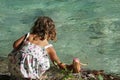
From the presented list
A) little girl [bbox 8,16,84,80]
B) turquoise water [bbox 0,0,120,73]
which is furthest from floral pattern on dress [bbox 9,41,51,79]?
turquoise water [bbox 0,0,120,73]

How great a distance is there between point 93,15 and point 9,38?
2457 mm

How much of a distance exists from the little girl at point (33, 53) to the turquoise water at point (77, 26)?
1.73 metres

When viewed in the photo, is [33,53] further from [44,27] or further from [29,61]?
[44,27]

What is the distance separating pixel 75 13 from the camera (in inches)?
380

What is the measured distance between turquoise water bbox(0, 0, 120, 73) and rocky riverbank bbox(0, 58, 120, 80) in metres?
0.32

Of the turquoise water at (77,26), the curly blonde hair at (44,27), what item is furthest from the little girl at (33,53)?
the turquoise water at (77,26)

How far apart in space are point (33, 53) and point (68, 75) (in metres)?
0.70

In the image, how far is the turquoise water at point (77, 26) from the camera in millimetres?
7047

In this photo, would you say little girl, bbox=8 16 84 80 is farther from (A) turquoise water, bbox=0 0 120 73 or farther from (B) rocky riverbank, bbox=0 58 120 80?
(A) turquoise water, bbox=0 0 120 73

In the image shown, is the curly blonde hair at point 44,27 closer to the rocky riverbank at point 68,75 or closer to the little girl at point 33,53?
the little girl at point 33,53

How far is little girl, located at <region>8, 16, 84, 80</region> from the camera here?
193 inches

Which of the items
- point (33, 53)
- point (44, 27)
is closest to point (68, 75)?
point (33, 53)

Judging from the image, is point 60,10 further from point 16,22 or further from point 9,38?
point 9,38

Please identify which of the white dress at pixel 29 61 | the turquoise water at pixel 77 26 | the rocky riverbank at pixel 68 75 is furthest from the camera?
the turquoise water at pixel 77 26
